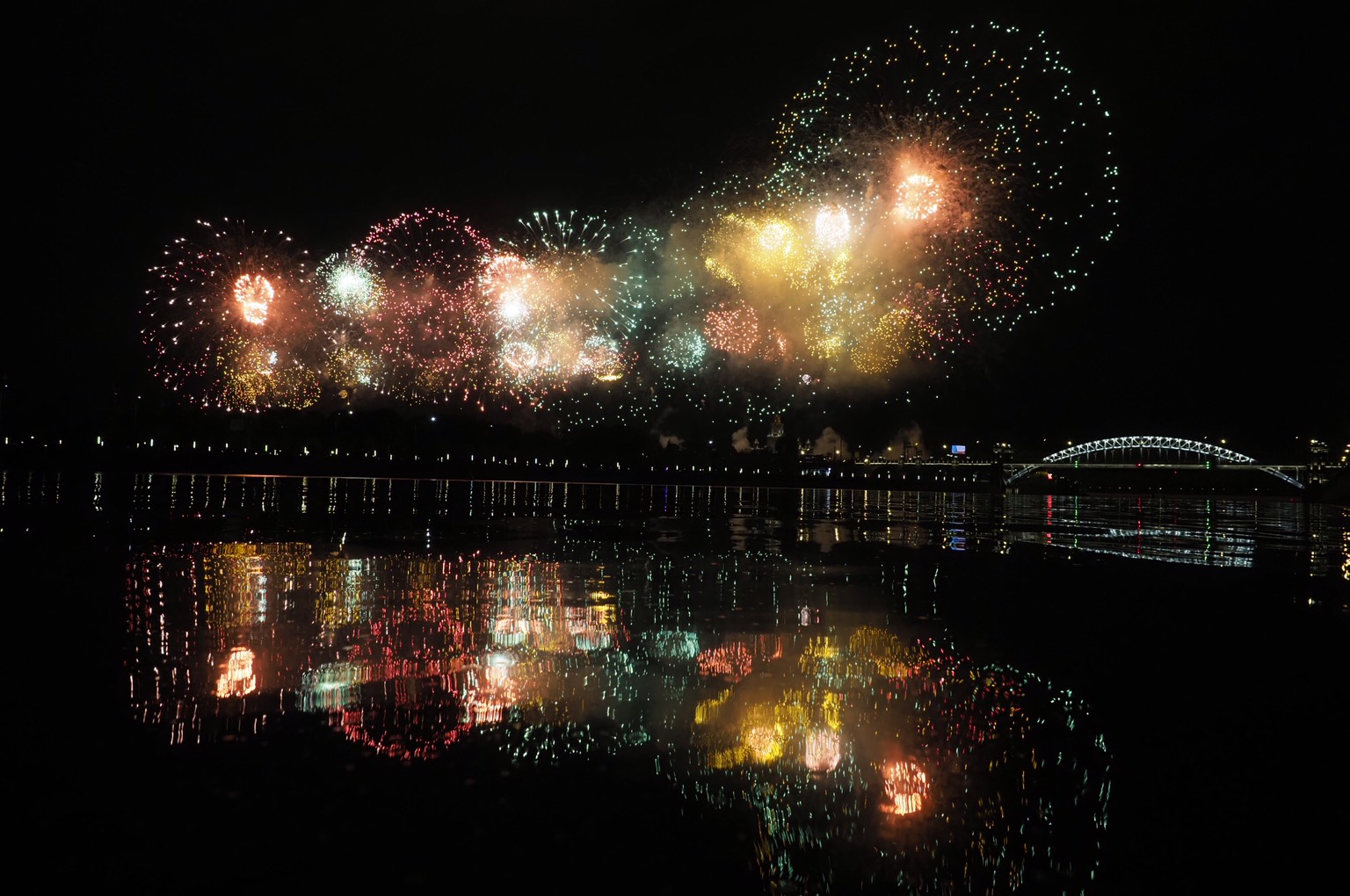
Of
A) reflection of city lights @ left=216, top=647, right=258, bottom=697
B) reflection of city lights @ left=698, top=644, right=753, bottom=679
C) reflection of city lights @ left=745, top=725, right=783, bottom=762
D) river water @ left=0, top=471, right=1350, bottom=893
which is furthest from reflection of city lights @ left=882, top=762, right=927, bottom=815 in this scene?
reflection of city lights @ left=216, top=647, right=258, bottom=697

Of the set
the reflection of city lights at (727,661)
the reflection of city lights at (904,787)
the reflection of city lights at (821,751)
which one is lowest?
the reflection of city lights at (904,787)

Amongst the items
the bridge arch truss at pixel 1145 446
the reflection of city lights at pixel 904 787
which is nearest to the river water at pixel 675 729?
the reflection of city lights at pixel 904 787

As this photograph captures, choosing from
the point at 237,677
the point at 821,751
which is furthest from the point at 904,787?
the point at 237,677

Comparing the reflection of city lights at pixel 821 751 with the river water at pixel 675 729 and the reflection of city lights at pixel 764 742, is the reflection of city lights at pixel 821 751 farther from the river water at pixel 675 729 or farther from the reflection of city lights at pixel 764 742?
the reflection of city lights at pixel 764 742

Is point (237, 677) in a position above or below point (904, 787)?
above

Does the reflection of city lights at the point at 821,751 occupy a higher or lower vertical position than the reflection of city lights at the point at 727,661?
lower

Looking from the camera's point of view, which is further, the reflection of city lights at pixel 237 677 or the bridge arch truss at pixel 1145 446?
the bridge arch truss at pixel 1145 446

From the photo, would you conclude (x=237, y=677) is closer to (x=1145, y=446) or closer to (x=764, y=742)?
(x=764, y=742)
